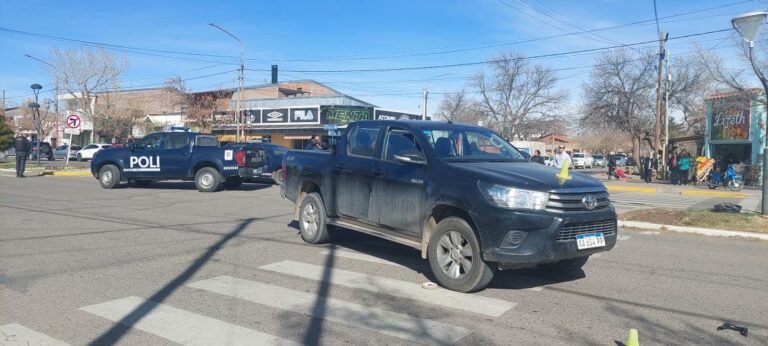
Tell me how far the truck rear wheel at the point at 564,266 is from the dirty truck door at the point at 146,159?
14.0 meters

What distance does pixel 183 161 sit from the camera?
1795 centimetres

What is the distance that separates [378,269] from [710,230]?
23.4ft

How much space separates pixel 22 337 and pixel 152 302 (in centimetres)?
118

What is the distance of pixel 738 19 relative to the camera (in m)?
11.7

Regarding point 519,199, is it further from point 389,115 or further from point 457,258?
point 389,115

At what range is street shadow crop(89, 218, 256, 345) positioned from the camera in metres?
4.73

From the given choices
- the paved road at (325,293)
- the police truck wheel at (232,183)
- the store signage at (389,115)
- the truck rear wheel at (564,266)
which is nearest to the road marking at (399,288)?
the paved road at (325,293)

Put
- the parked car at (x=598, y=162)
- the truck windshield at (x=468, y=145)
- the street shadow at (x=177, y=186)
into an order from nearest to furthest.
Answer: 1. the truck windshield at (x=468, y=145)
2. the street shadow at (x=177, y=186)
3. the parked car at (x=598, y=162)

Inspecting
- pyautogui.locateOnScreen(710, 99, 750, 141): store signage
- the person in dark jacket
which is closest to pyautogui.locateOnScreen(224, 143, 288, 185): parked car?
the person in dark jacket

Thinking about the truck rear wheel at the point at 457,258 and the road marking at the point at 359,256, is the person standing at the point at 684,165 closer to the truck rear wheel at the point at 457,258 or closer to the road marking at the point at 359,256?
the road marking at the point at 359,256

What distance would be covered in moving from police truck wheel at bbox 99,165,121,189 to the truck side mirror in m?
14.5

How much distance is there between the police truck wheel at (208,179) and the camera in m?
17.7

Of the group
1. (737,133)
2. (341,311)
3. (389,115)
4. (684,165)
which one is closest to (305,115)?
(389,115)

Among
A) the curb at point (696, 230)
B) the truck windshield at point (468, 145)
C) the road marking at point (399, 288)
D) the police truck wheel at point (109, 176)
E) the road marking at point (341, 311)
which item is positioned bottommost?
the road marking at point (341, 311)
